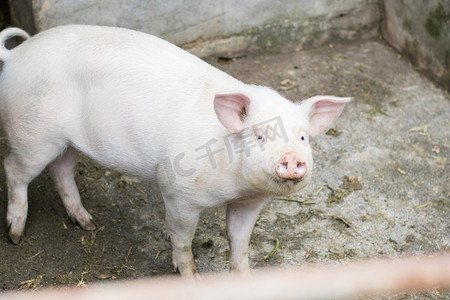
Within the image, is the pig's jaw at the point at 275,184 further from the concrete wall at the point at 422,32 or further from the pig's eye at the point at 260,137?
the concrete wall at the point at 422,32

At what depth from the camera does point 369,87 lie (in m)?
5.37

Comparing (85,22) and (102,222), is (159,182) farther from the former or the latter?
(85,22)

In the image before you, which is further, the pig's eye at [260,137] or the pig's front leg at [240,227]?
the pig's front leg at [240,227]

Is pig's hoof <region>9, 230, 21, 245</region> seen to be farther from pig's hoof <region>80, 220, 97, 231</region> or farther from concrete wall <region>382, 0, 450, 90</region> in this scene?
concrete wall <region>382, 0, 450, 90</region>

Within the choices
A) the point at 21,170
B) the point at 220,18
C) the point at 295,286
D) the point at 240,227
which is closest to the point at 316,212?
the point at 240,227

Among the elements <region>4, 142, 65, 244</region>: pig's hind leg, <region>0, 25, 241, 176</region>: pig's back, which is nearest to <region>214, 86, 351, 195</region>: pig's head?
<region>0, 25, 241, 176</region>: pig's back

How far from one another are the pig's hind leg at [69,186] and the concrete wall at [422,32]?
314 centimetres

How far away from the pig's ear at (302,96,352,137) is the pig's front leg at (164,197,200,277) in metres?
0.68

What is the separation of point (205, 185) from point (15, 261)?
130 cm

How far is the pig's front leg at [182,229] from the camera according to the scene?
3150mm

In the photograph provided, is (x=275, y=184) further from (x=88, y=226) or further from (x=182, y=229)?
(x=88, y=226)

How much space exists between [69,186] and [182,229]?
0.90 meters

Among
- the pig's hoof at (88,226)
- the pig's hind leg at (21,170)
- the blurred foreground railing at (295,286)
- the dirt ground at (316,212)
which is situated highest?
the blurred foreground railing at (295,286)

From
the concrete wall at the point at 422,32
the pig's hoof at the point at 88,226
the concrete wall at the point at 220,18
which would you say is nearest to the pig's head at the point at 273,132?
the pig's hoof at the point at 88,226
